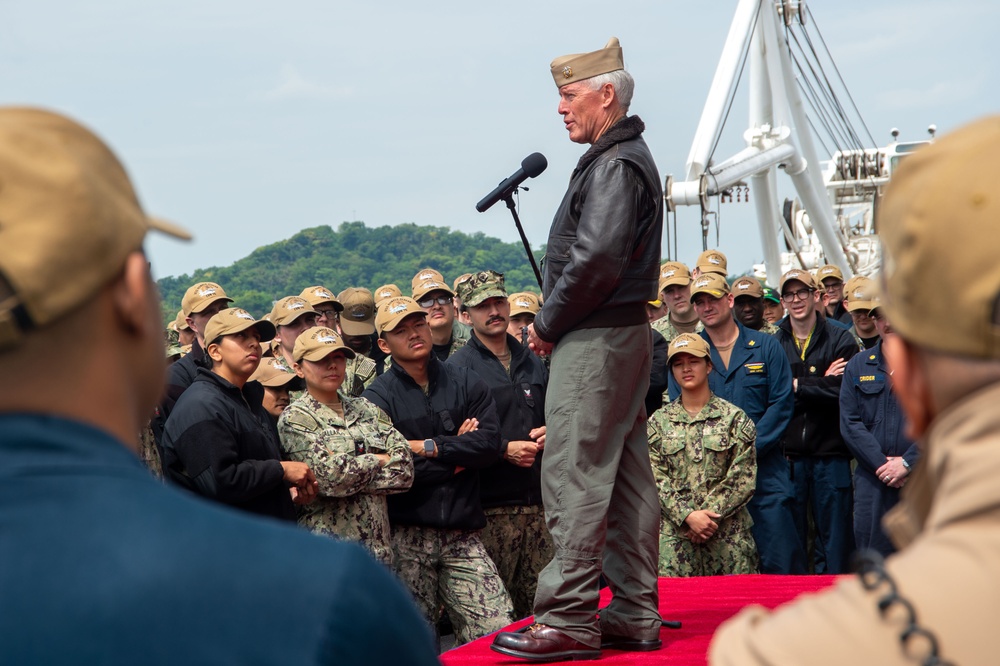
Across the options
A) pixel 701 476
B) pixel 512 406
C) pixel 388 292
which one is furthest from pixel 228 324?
pixel 388 292

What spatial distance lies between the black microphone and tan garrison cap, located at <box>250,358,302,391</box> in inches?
65.5

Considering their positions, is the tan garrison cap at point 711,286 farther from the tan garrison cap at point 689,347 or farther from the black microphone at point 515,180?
the black microphone at point 515,180

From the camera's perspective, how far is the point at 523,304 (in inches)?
366

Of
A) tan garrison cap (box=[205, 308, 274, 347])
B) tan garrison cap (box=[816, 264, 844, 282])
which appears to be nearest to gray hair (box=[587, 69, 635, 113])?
tan garrison cap (box=[205, 308, 274, 347])

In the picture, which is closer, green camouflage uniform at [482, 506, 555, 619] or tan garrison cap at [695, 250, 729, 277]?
green camouflage uniform at [482, 506, 555, 619]

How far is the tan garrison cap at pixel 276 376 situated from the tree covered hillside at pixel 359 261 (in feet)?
114

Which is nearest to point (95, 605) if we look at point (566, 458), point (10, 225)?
point (10, 225)

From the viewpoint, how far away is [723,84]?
21.2 metres

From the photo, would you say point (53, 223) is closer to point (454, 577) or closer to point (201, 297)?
point (454, 577)

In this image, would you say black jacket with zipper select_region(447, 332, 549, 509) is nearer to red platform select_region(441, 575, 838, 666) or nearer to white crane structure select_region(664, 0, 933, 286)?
red platform select_region(441, 575, 838, 666)

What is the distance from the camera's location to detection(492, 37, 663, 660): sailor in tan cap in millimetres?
4812

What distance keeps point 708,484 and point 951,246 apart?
21.5 feet

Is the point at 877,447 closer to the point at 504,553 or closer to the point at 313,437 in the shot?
the point at 504,553

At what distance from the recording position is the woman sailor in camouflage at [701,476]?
297 inches
